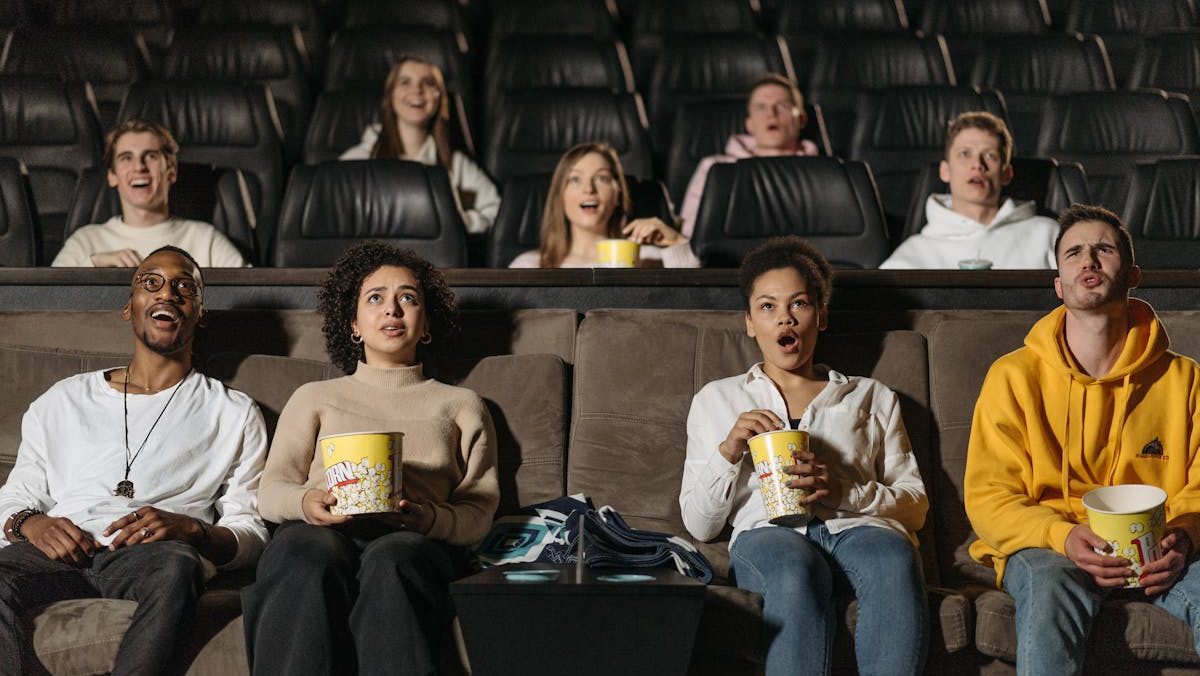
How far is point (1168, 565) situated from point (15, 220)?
10.5 feet

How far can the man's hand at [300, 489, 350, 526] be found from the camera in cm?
214

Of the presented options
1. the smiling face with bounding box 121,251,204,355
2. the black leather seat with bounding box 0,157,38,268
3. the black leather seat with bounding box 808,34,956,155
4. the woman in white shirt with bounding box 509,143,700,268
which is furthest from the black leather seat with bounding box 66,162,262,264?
the black leather seat with bounding box 808,34,956,155

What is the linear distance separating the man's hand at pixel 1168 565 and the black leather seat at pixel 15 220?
10.1 ft

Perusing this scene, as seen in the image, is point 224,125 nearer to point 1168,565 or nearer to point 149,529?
point 149,529

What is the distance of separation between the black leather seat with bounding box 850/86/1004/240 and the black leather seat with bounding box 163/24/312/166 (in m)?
2.23

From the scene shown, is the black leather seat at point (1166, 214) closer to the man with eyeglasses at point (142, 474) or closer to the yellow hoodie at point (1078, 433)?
the yellow hoodie at point (1078, 433)

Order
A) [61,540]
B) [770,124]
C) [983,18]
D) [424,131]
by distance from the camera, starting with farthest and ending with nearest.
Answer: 1. [983,18]
2. [424,131]
3. [770,124]
4. [61,540]

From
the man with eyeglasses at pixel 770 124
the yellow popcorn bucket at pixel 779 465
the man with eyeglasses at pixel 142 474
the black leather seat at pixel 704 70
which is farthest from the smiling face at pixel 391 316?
the black leather seat at pixel 704 70

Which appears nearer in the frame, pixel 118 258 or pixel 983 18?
pixel 118 258

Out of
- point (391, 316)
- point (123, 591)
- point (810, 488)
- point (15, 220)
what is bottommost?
point (123, 591)

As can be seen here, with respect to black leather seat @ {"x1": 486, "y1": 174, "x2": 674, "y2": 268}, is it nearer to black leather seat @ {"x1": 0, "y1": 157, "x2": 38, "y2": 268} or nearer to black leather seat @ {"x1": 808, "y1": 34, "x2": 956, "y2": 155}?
black leather seat @ {"x1": 0, "y1": 157, "x2": 38, "y2": 268}

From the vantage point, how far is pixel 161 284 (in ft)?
8.49

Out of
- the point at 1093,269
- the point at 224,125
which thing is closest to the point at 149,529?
the point at 1093,269

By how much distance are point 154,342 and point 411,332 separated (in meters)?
0.51
